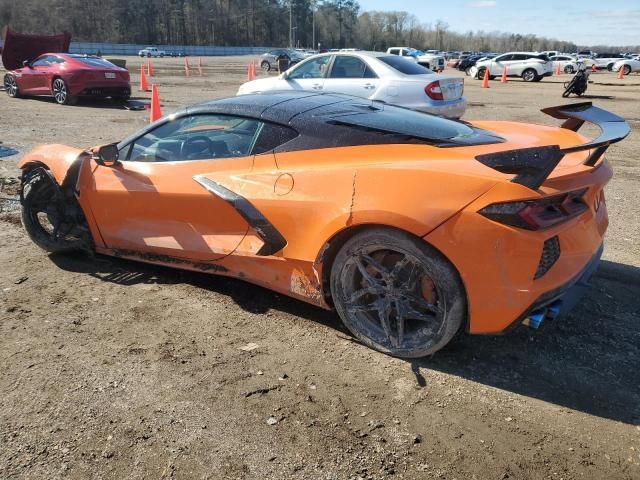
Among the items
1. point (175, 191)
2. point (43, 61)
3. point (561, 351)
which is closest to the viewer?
point (561, 351)

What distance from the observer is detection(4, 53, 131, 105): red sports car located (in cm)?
1382

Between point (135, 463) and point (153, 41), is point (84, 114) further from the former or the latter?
point (153, 41)

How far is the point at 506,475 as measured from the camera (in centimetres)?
213

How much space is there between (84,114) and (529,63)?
2519cm

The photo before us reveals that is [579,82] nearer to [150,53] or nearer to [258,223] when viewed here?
[258,223]

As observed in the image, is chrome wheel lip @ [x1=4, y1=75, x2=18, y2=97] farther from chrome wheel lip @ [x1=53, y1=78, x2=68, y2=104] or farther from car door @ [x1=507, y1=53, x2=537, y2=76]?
car door @ [x1=507, y1=53, x2=537, y2=76]

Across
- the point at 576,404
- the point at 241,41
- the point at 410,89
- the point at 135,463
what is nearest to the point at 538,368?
the point at 576,404

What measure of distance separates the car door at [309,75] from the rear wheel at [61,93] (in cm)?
701

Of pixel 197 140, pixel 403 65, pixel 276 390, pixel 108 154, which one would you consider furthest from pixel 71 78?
pixel 276 390

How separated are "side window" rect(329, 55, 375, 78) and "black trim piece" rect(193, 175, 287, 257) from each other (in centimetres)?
703

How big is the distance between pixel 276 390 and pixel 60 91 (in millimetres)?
14200

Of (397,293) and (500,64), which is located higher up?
(500,64)

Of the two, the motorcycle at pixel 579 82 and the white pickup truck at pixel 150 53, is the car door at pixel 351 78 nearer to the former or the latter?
the motorcycle at pixel 579 82

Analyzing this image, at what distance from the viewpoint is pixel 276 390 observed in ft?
8.75
